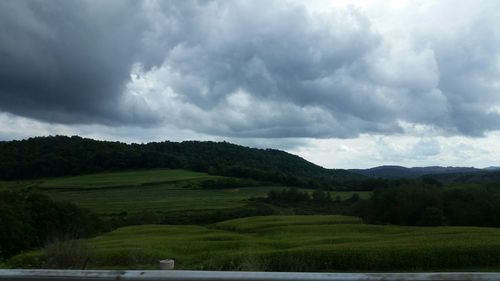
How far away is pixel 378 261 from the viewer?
28484 mm

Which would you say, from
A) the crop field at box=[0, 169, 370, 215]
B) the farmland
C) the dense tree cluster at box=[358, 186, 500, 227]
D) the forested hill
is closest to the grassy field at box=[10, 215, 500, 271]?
the farmland

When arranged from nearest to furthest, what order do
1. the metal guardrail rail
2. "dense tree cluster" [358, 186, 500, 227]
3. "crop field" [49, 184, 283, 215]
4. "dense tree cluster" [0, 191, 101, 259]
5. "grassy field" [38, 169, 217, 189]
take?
the metal guardrail rail < "dense tree cluster" [0, 191, 101, 259] < "dense tree cluster" [358, 186, 500, 227] < "crop field" [49, 184, 283, 215] < "grassy field" [38, 169, 217, 189]

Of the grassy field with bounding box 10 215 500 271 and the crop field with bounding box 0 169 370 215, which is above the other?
the crop field with bounding box 0 169 370 215

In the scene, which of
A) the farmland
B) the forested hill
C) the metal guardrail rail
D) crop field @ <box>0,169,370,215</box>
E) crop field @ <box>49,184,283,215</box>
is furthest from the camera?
the forested hill

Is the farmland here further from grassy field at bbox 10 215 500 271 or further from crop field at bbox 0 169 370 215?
crop field at bbox 0 169 370 215

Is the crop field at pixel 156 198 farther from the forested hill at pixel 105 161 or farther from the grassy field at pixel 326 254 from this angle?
the grassy field at pixel 326 254

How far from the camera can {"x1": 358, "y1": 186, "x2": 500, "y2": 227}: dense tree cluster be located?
47.1 metres

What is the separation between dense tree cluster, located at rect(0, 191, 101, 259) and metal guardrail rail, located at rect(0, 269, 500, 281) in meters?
41.9

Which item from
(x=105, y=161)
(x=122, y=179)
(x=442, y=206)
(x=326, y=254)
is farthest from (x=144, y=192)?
(x=326, y=254)

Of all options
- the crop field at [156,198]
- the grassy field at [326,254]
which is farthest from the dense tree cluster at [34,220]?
the crop field at [156,198]

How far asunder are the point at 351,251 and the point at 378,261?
4.81ft

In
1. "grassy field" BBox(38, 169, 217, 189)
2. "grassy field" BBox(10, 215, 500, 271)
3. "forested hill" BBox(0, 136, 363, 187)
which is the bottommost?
"grassy field" BBox(10, 215, 500, 271)

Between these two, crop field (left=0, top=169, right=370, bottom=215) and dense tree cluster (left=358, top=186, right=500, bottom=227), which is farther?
crop field (left=0, top=169, right=370, bottom=215)

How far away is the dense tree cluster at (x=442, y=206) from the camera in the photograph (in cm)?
4706
